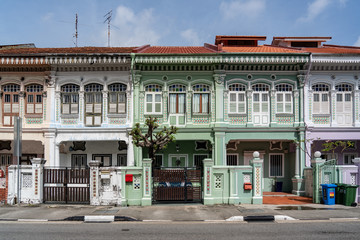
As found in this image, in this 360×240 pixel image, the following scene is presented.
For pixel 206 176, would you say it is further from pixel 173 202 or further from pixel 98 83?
pixel 98 83

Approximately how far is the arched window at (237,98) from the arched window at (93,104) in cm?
717

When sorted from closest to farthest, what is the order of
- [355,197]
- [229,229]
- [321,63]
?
[229,229]
[355,197]
[321,63]

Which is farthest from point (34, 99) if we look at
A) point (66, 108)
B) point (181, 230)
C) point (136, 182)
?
point (181, 230)

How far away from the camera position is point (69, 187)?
48.6 ft

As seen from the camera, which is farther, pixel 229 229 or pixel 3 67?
pixel 3 67

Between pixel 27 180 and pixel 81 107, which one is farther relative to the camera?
pixel 81 107

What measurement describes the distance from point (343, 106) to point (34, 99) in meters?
17.0

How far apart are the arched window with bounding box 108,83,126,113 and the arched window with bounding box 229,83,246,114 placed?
5.86 m

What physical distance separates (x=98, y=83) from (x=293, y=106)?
10.8 metres

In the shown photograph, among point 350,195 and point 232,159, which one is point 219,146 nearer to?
point 232,159

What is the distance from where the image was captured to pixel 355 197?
1473cm

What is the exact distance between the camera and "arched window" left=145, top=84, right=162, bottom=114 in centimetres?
1950

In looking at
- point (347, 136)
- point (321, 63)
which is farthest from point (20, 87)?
point (347, 136)

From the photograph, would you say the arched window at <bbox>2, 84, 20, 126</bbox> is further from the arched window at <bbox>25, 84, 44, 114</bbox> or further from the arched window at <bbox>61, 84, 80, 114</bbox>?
the arched window at <bbox>61, 84, 80, 114</bbox>
